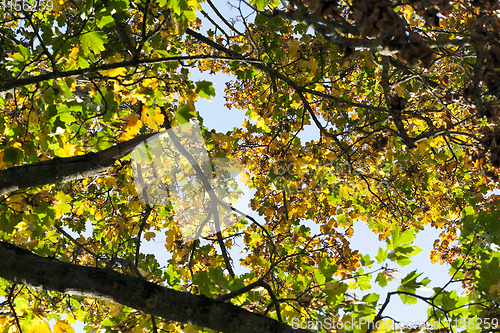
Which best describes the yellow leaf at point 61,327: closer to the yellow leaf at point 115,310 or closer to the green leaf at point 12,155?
the yellow leaf at point 115,310

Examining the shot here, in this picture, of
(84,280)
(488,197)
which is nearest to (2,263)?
(84,280)

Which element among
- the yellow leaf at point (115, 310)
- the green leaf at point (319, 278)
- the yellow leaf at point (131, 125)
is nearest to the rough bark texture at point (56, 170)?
the yellow leaf at point (131, 125)

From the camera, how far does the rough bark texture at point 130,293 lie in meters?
1.84

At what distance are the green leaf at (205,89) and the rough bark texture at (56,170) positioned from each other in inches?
34.1

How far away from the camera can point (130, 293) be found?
1.86 meters

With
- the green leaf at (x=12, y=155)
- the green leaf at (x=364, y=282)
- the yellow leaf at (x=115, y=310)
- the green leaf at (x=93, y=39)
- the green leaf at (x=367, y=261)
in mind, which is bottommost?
the yellow leaf at (x=115, y=310)

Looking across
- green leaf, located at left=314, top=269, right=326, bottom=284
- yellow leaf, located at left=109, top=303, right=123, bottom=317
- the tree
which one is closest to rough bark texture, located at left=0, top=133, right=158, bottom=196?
the tree

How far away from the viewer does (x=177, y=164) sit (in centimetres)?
508

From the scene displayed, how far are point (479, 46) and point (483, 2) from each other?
7.9 inches

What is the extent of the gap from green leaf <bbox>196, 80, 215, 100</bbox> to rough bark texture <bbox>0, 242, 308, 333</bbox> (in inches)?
68.0

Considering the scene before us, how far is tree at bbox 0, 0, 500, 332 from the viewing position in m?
1.68

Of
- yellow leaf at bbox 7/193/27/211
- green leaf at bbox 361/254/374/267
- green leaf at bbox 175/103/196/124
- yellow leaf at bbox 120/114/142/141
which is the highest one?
yellow leaf at bbox 120/114/142/141

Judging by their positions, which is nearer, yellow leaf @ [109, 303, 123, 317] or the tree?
the tree

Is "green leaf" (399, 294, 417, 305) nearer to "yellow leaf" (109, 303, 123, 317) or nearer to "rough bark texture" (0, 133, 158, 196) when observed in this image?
"yellow leaf" (109, 303, 123, 317)
